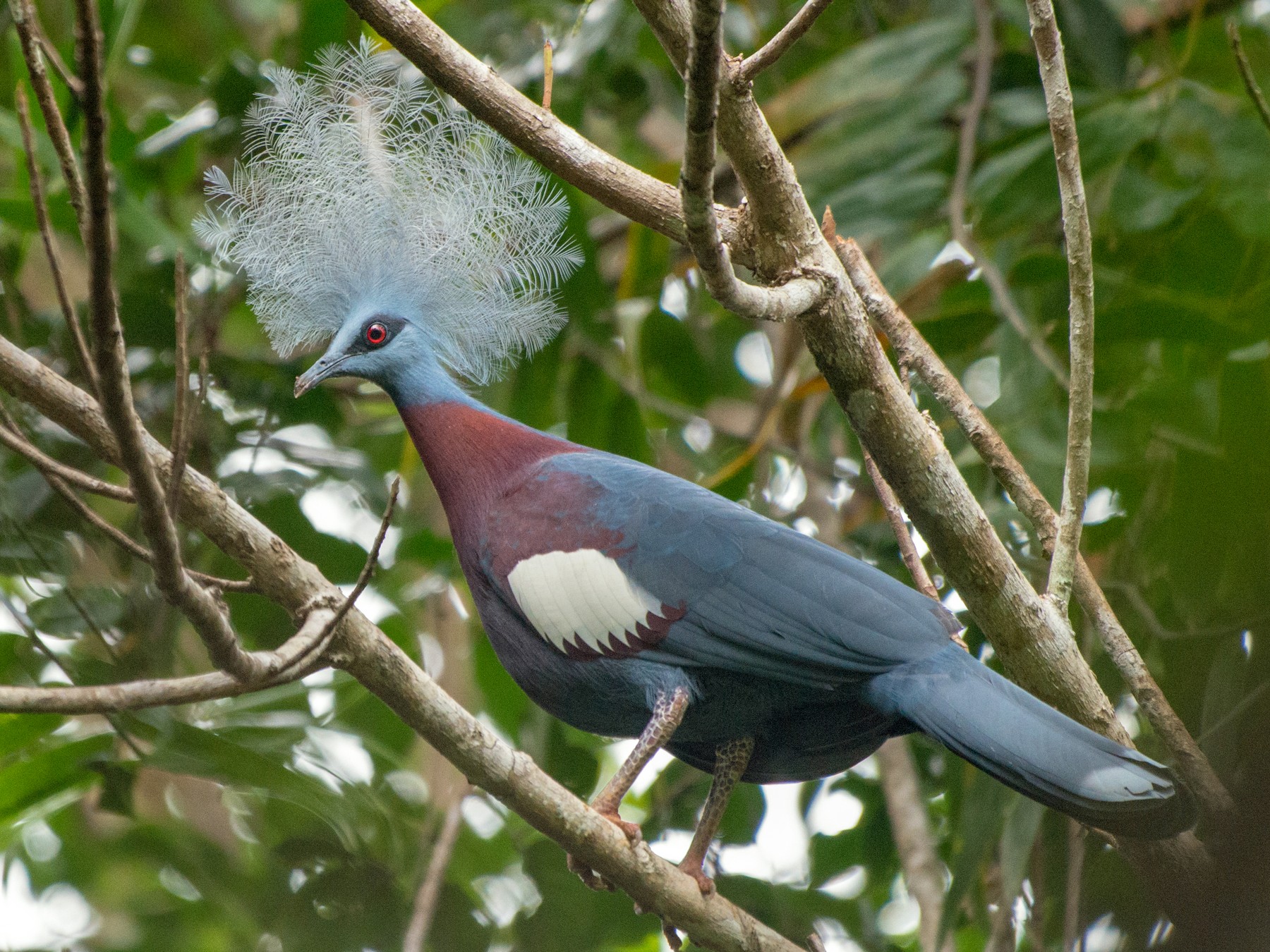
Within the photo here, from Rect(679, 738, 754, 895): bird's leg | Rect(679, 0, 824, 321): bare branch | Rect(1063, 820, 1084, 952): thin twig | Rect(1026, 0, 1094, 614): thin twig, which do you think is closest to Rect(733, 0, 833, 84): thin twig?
Rect(679, 0, 824, 321): bare branch

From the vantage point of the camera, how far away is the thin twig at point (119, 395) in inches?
46.1

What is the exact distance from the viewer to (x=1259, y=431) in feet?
8.63

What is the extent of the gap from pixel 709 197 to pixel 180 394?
79cm

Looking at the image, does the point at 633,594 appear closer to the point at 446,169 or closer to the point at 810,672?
the point at 810,672

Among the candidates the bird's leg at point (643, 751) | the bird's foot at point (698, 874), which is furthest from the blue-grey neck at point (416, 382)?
the bird's foot at point (698, 874)

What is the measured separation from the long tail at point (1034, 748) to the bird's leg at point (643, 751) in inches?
14.5

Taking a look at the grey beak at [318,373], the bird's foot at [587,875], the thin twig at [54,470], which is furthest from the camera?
the grey beak at [318,373]

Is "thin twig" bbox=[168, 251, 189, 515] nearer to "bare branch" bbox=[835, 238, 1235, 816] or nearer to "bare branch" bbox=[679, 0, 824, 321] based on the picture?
"bare branch" bbox=[679, 0, 824, 321]

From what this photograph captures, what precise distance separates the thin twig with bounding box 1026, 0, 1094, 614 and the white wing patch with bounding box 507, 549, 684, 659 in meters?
0.72

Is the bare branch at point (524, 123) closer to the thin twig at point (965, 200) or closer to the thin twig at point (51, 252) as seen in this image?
the thin twig at point (51, 252)

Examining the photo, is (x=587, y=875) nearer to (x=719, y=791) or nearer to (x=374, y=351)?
(x=719, y=791)

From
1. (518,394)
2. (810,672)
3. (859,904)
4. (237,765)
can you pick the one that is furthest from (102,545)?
(859,904)

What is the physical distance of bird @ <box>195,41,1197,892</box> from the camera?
6.79ft

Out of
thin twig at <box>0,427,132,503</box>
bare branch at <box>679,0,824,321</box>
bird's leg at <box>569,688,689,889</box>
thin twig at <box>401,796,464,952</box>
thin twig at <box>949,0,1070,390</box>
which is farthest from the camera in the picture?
thin twig at <box>949,0,1070,390</box>
